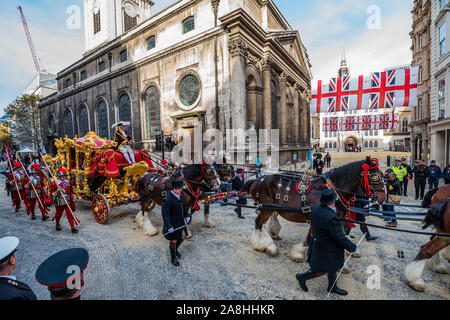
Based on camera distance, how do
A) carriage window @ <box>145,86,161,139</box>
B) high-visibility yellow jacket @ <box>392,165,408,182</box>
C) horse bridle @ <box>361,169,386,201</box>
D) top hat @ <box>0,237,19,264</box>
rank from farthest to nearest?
carriage window @ <box>145,86,161,139</box> < high-visibility yellow jacket @ <box>392,165,408,182</box> < horse bridle @ <box>361,169,386,201</box> < top hat @ <box>0,237,19,264</box>

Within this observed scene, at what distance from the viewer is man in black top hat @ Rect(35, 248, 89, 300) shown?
2.09 meters

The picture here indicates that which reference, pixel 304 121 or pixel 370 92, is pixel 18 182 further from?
pixel 304 121

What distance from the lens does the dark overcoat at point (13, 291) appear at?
158 cm

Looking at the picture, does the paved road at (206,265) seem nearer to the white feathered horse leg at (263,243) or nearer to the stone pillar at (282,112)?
the white feathered horse leg at (263,243)

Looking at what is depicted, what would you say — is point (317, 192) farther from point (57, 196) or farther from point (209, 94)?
point (209, 94)

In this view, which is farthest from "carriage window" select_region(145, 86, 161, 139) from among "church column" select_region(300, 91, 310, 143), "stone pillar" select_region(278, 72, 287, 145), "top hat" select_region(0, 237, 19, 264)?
"church column" select_region(300, 91, 310, 143)

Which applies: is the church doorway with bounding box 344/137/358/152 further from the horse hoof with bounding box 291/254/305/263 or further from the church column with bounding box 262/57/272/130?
the horse hoof with bounding box 291/254/305/263

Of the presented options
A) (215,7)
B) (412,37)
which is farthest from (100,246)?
(412,37)

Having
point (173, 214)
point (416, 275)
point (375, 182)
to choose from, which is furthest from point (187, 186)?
point (416, 275)

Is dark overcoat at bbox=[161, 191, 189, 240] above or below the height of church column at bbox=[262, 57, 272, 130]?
below

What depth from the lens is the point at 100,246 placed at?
5328 mm

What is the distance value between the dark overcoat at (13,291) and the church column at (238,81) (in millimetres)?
12419

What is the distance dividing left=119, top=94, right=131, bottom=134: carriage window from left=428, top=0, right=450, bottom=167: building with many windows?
24494mm
